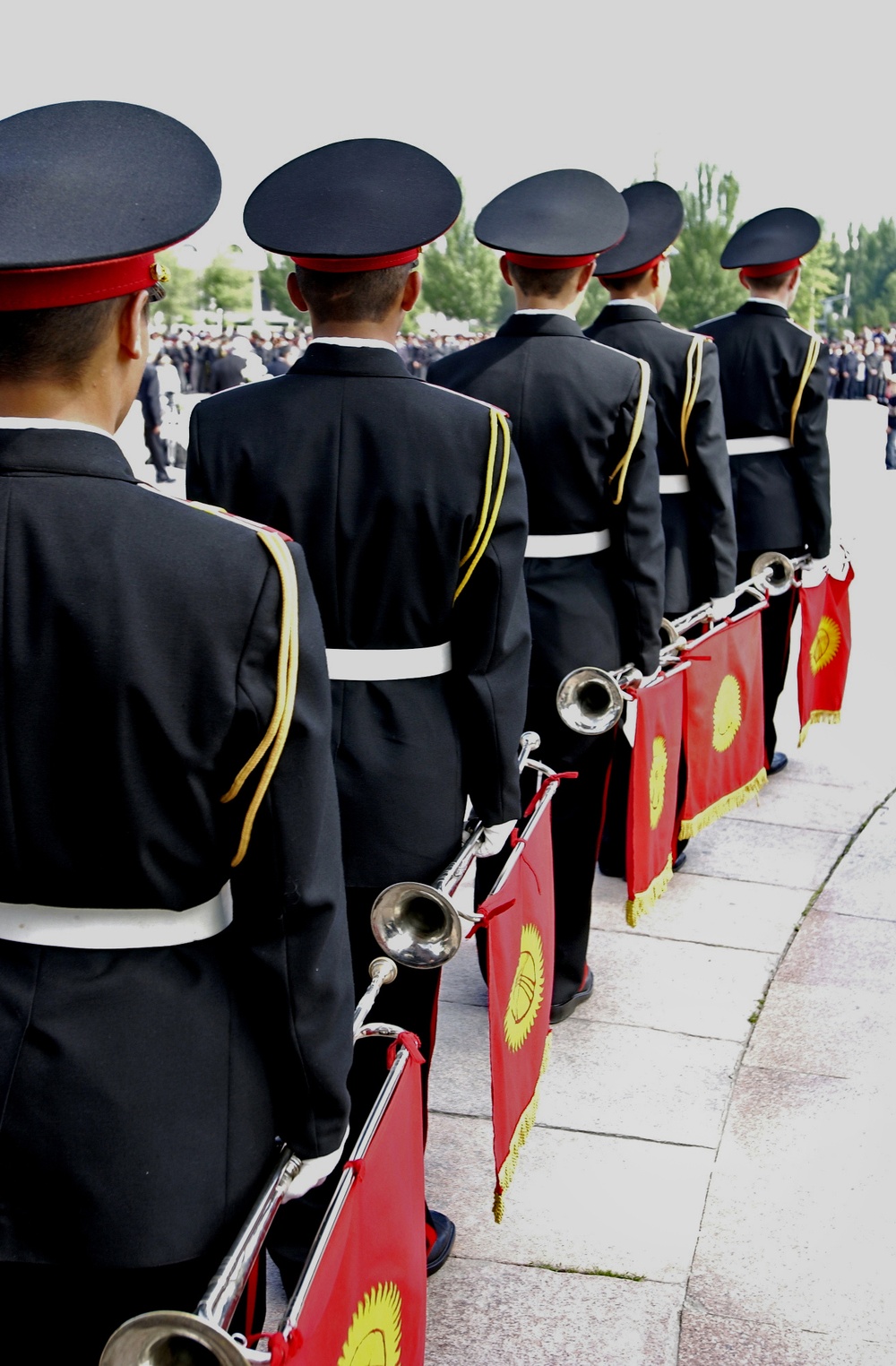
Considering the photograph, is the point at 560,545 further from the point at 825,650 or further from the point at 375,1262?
the point at 825,650

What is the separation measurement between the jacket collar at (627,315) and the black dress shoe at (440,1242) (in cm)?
300

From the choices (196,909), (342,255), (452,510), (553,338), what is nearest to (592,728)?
(553,338)

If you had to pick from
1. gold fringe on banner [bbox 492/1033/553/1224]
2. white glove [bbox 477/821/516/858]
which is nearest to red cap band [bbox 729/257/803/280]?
white glove [bbox 477/821/516/858]

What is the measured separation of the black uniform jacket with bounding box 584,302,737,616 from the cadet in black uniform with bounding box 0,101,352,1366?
340 cm

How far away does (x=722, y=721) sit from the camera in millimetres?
5125

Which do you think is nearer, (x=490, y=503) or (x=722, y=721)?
(x=490, y=503)

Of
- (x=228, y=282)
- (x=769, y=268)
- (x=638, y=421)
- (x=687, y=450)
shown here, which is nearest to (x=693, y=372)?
(x=687, y=450)

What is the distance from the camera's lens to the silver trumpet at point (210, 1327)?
1539 mm

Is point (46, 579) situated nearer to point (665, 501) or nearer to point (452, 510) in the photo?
point (452, 510)

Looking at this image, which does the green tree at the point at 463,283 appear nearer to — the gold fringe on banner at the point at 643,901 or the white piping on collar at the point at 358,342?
the gold fringe on banner at the point at 643,901

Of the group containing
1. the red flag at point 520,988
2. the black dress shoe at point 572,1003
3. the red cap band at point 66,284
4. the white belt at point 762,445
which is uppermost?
the red cap band at point 66,284

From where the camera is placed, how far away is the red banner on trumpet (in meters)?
4.21

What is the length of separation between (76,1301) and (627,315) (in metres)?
4.00

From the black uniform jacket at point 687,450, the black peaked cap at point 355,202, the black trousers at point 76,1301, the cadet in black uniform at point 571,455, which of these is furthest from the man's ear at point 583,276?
the black trousers at point 76,1301
